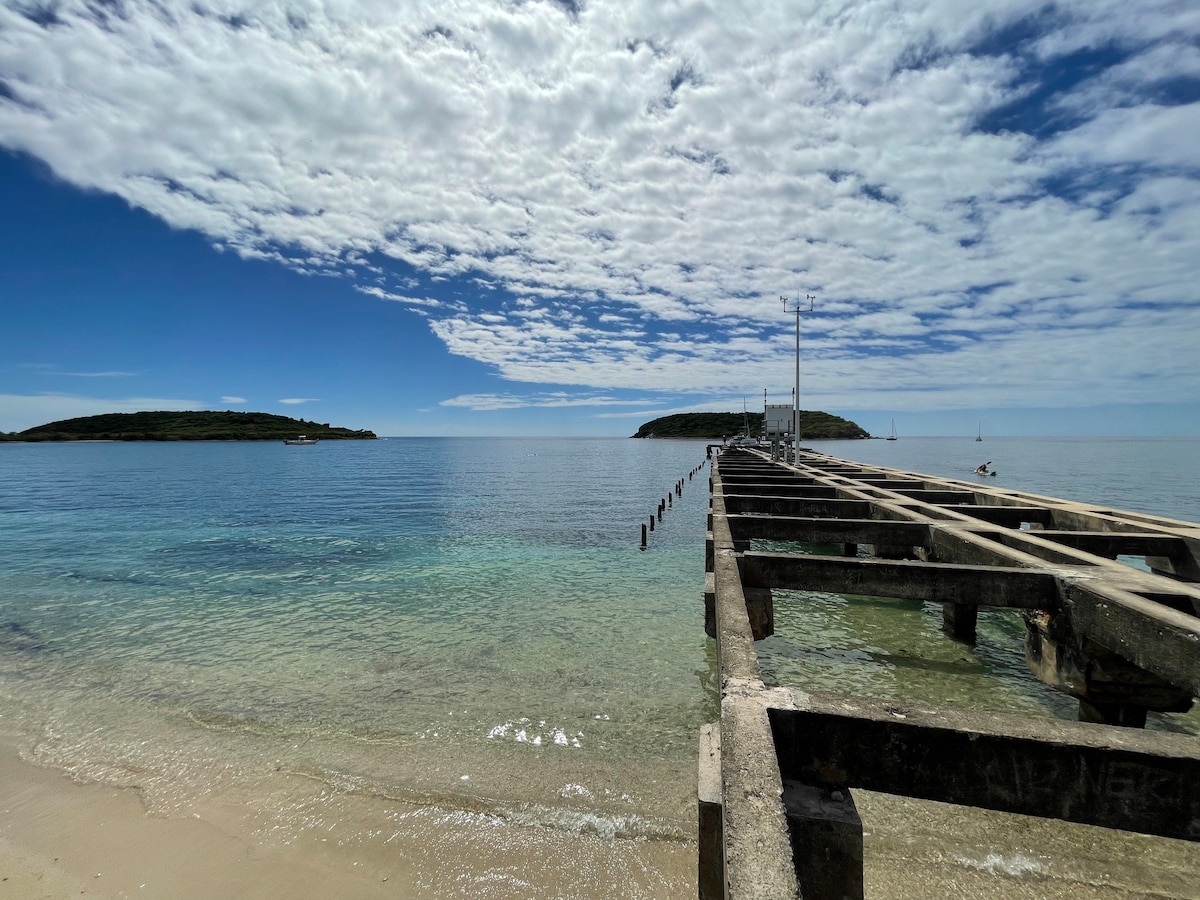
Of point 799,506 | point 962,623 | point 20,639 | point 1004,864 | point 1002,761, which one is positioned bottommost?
point 20,639

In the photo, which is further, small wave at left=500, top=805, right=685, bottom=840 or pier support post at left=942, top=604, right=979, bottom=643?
pier support post at left=942, top=604, right=979, bottom=643

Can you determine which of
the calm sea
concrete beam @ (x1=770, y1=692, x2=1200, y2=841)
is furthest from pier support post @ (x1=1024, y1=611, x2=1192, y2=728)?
concrete beam @ (x1=770, y1=692, x2=1200, y2=841)

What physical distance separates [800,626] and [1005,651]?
363 centimetres

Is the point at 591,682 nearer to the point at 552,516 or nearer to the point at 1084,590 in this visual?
the point at 1084,590

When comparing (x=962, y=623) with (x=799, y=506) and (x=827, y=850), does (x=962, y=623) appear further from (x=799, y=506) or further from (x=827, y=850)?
(x=827, y=850)

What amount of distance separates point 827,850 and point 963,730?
84cm

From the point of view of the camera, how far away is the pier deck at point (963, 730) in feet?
7.82

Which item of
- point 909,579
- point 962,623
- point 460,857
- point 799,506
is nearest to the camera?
point 460,857

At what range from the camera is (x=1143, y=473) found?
62.8m

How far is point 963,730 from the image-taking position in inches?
99.2

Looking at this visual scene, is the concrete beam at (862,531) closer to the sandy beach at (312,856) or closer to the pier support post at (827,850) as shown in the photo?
the sandy beach at (312,856)

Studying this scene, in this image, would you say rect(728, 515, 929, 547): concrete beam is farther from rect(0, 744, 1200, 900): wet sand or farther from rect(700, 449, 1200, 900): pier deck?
rect(0, 744, 1200, 900): wet sand

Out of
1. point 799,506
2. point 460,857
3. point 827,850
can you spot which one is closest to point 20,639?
point 460,857

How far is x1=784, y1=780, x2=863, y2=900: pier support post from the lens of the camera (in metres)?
2.42
